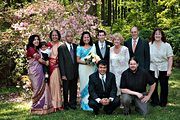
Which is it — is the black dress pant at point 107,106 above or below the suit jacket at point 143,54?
below

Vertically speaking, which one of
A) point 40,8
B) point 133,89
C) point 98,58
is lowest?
point 133,89

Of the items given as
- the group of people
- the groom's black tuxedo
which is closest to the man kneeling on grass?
the group of people

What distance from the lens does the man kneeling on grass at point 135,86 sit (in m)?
6.90

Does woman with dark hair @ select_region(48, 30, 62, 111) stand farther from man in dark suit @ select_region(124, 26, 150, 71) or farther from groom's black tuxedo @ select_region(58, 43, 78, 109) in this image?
man in dark suit @ select_region(124, 26, 150, 71)

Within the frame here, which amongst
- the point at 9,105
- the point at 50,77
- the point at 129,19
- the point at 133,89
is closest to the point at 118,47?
the point at 133,89

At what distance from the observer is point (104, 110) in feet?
23.5

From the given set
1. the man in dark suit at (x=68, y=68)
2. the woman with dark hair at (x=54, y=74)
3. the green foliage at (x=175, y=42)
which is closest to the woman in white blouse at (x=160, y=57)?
the man in dark suit at (x=68, y=68)

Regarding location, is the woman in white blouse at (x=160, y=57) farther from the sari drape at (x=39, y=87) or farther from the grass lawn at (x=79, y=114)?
the sari drape at (x=39, y=87)

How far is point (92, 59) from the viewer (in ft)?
23.8

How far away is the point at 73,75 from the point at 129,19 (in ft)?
52.5

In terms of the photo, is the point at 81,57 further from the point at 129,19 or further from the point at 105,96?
the point at 129,19

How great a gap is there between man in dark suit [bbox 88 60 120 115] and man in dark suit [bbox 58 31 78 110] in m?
0.56

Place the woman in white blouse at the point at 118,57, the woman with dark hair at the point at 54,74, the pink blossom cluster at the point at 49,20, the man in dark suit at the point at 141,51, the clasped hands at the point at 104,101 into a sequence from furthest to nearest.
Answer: the pink blossom cluster at the point at 49,20, the woman with dark hair at the point at 54,74, the man in dark suit at the point at 141,51, the woman in white blouse at the point at 118,57, the clasped hands at the point at 104,101

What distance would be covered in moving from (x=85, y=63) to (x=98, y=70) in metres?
0.44
